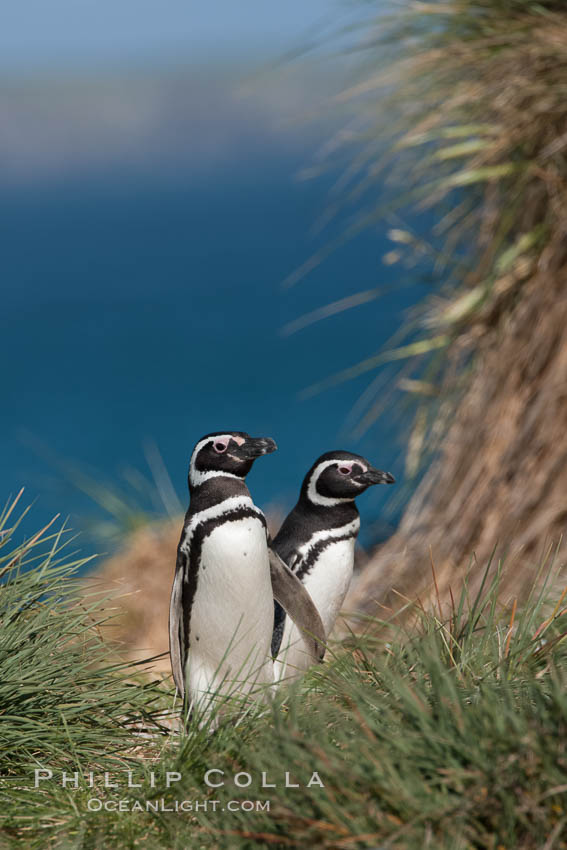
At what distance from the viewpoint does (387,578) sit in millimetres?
5316

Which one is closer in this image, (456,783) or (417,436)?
(456,783)

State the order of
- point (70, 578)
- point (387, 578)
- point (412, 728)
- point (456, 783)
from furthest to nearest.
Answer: point (387, 578), point (70, 578), point (412, 728), point (456, 783)

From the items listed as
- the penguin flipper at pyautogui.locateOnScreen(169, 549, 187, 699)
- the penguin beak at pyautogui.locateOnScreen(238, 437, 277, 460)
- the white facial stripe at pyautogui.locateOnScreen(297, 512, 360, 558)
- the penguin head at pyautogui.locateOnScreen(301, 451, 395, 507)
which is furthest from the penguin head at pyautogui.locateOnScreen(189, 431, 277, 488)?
the white facial stripe at pyautogui.locateOnScreen(297, 512, 360, 558)

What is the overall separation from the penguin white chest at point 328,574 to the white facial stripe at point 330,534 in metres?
0.02

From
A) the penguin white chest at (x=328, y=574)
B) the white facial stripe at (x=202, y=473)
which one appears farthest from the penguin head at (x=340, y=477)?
the white facial stripe at (x=202, y=473)

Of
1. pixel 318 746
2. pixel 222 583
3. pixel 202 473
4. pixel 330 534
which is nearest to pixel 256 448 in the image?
pixel 202 473

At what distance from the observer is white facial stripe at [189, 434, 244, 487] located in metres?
2.46

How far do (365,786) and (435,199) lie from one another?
4.06 metres

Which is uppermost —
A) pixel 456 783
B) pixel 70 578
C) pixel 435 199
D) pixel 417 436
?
pixel 435 199

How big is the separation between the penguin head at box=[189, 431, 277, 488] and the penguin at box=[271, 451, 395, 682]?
396 millimetres

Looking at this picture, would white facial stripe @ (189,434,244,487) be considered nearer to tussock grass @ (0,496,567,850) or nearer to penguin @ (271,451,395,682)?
penguin @ (271,451,395,682)

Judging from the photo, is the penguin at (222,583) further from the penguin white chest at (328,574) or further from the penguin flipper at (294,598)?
the penguin white chest at (328,574)

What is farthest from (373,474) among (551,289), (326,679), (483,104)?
(483,104)

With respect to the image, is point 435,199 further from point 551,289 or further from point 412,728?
point 412,728
